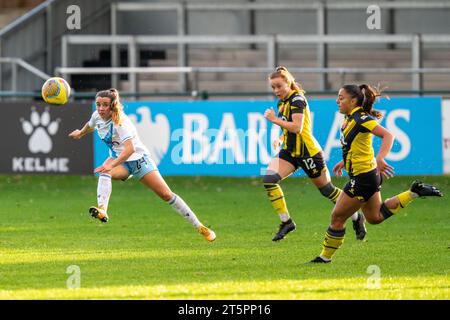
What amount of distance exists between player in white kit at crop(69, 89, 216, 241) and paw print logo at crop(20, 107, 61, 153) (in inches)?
354

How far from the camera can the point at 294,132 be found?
571 inches

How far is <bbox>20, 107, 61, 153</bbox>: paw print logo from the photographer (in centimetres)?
2366

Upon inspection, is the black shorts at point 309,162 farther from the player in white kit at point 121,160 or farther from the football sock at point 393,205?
the football sock at point 393,205

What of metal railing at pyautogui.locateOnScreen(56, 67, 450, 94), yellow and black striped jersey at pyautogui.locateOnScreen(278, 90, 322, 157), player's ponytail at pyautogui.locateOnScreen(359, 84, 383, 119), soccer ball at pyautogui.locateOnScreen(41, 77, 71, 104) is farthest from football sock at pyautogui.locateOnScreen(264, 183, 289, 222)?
metal railing at pyautogui.locateOnScreen(56, 67, 450, 94)

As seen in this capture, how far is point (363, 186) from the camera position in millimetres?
12633

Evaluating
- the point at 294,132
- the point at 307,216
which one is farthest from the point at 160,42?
the point at 294,132

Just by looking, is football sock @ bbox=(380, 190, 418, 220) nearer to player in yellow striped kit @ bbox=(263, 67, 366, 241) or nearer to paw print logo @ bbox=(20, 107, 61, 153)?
player in yellow striped kit @ bbox=(263, 67, 366, 241)

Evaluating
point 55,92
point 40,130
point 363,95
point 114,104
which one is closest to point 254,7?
point 40,130

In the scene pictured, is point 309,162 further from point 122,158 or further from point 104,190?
point 104,190

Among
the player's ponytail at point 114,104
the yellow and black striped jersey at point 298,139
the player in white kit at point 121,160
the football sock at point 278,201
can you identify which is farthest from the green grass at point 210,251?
the player's ponytail at point 114,104

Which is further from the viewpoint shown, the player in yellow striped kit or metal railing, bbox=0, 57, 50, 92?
metal railing, bbox=0, 57, 50, 92

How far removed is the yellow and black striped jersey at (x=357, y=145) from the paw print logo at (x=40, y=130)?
38.4 feet
